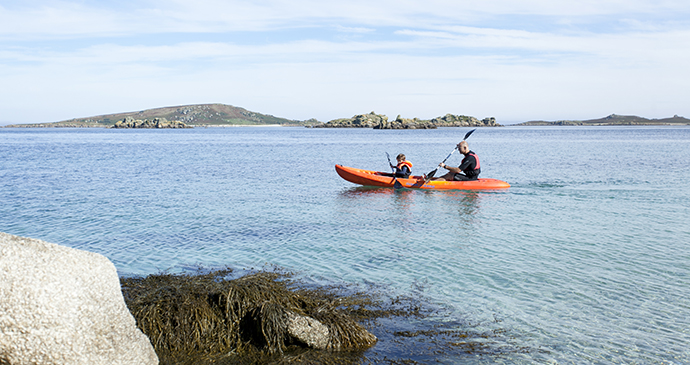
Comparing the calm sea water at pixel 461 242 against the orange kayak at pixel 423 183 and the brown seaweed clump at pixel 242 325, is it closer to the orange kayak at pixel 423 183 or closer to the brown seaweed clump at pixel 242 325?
the orange kayak at pixel 423 183

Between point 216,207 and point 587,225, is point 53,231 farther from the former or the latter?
point 587,225

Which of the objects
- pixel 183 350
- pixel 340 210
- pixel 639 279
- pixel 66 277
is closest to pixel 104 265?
pixel 66 277

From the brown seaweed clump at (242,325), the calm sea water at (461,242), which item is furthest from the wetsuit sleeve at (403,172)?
the brown seaweed clump at (242,325)

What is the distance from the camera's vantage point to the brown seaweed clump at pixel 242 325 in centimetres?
555

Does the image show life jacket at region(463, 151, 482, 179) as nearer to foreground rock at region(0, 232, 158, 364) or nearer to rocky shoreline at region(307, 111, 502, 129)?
foreground rock at region(0, 232, 158, 364)

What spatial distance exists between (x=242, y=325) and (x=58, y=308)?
7.69ft

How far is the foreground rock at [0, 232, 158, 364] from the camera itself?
147 inches

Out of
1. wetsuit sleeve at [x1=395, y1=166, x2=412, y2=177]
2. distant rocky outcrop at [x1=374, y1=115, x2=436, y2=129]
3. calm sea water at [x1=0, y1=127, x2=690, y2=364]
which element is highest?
distant rocky outcrop at [x1=374, y1=115, x2=436, y2=129]

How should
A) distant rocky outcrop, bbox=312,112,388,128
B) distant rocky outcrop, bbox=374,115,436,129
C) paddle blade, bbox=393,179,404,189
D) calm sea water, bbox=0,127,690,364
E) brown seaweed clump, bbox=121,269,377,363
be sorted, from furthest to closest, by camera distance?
distant rocky outcrop, bbox=312,112,388,128, distant rocky outcrop, bbox=374,115,436,129, paddle blade, bbox=393,179,404,189, calm sea water, bbox=0,127,690,364, brown seaweed clump, bbox=121,269,377,363

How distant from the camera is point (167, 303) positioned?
600cm

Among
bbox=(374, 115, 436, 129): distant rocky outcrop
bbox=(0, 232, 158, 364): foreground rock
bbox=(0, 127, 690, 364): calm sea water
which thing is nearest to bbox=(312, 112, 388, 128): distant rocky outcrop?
bbox=(374, 115, 436, 129): distant rocky outcrop

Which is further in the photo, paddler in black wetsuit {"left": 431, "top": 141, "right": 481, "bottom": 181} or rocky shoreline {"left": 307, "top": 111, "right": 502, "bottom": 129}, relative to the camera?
rocky shoreline {"left": 307, "top": 111, "right": 502, "bottom": 129}

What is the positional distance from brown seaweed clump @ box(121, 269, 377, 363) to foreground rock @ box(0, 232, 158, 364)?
113cm

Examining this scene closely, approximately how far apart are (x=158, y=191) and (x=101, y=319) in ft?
55.6
